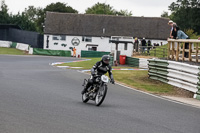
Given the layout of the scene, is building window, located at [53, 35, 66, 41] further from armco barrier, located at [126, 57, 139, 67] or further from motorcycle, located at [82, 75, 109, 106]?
motorcycle, located at [82, 75, 109, 106]

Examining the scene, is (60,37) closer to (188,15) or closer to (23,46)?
(23,46)

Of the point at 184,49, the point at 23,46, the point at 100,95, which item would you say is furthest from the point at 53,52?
the point at 100,95

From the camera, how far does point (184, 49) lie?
67.8 ft

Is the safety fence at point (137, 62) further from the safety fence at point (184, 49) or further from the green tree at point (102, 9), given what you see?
the green tree at point (102, 9)

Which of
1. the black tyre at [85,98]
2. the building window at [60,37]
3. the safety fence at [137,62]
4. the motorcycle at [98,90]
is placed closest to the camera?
the motorcycle at [98,90]

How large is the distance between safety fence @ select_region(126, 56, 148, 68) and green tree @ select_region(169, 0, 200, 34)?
6131 cm

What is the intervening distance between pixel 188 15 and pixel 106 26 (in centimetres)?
2419

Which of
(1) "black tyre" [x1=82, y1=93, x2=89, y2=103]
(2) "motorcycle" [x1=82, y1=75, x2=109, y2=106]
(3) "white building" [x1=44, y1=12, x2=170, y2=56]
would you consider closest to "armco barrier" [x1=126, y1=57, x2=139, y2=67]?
(1) "black tyre" [x1=82, y1=93, x2=89, y2=103]

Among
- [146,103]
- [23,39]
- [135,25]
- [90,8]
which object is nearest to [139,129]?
[146,103]

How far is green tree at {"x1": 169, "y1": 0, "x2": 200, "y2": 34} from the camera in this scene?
327 ft

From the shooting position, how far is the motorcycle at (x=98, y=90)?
1244 cm

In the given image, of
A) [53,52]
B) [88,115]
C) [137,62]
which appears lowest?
[88,115]

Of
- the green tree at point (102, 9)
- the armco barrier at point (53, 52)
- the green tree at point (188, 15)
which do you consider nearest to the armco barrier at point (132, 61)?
the armco barrier at point (53, 52)

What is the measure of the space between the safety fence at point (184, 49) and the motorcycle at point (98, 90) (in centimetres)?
729
